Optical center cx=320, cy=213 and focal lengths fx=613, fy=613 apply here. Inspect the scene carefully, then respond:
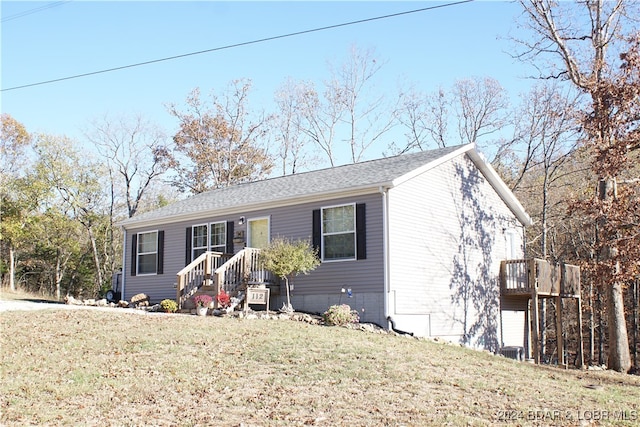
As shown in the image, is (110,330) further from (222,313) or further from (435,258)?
(435,258)

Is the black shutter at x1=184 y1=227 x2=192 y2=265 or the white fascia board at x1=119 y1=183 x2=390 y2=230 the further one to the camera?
the black shutter at x1=184 y1=227 x2=192 y2=265

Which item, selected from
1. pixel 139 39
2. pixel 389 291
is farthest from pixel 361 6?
pixel 389 291

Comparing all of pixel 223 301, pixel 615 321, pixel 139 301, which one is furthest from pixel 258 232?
pixel 615 321

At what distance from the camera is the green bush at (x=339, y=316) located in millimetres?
14234

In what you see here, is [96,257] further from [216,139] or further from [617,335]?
[617,335]

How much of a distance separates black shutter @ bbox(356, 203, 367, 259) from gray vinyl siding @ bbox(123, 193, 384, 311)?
0.28 feet

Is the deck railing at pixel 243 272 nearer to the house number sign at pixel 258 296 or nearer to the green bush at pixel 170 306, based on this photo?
the house number sign at pixel 258 296

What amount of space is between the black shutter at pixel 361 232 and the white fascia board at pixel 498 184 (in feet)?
16.0

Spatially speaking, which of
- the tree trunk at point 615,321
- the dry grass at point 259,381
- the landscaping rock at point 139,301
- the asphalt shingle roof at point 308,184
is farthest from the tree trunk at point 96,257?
the tree trunk at point 615,321

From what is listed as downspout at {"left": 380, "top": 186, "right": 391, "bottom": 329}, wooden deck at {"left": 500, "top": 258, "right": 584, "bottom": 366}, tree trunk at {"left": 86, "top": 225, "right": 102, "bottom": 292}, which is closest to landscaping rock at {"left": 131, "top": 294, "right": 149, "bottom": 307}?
downspout at {"left": 380, "top": 186, "right": 391, "bottom": 329}

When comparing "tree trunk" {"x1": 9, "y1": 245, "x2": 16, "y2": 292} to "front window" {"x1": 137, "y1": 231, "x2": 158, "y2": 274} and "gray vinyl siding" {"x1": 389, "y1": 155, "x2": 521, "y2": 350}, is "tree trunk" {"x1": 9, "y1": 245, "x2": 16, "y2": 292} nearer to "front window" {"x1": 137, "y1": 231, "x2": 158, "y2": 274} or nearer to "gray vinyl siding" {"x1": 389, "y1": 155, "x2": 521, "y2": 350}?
"front window" {"x1": 137, "y1": 231, "x2": 158, "y2": 274}

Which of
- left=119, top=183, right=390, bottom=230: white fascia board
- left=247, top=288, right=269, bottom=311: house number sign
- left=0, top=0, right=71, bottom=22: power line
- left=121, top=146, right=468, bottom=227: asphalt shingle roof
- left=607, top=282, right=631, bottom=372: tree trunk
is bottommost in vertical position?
left=607, top=282, right=631, bottom=372: tree trunk

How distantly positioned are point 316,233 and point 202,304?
356cm

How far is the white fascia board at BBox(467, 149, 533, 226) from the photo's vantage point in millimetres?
18891
